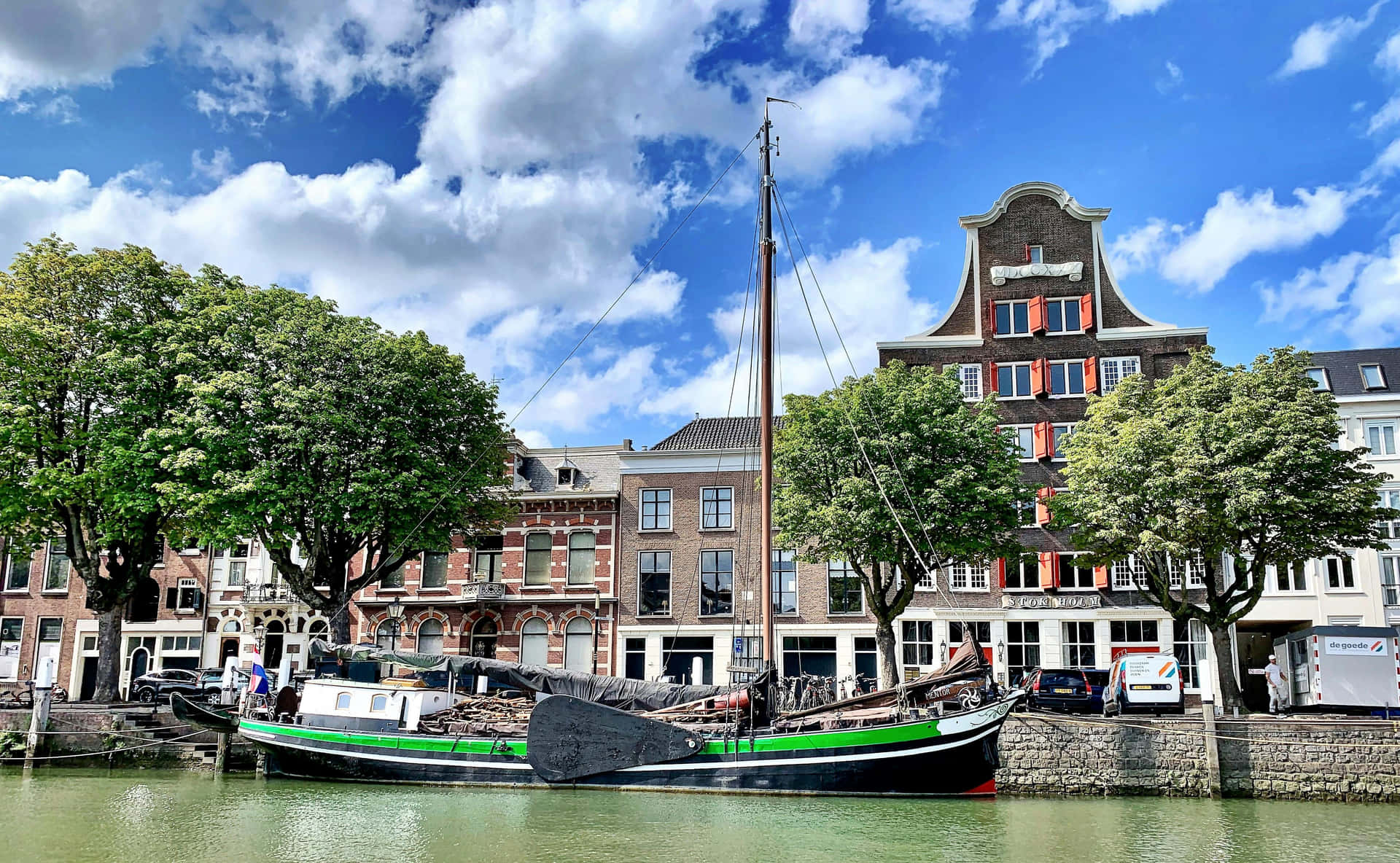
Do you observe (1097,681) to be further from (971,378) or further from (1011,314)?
(1011,314)

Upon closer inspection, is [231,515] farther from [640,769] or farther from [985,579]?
[985,579]

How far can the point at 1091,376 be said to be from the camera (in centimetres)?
4188

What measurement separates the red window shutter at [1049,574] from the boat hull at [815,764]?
60.0 ft

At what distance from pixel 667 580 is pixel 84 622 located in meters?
26.5

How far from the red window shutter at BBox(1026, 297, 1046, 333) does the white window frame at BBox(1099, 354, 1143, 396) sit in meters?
2.68

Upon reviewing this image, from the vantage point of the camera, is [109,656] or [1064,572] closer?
[109,656]

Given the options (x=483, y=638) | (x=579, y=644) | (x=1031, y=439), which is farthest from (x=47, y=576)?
(x=1031, y=439)

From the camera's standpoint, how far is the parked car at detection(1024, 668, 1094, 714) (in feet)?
104

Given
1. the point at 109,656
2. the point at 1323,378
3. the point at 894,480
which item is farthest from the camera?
the point at 1323,378

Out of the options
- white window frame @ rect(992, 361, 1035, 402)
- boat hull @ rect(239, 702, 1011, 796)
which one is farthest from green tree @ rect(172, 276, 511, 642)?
white window frame @ rect(992, 361, 1035, 402)

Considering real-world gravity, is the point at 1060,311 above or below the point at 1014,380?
above

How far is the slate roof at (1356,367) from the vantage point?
44.3m

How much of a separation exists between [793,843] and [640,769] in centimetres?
642

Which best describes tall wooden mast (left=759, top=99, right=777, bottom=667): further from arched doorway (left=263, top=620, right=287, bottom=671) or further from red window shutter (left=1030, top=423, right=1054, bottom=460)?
arched doorway (left=263, top=620, right=287, bottom=671)
